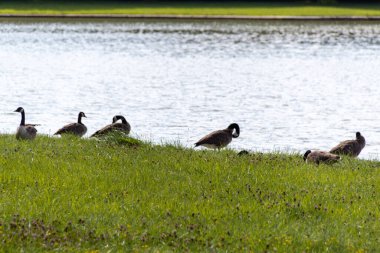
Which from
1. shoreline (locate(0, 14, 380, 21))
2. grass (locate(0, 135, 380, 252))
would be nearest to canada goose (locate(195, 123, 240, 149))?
grass (locate(0, 135, 380, 252))

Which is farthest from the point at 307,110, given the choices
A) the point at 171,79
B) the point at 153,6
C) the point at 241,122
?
the point at 153,6

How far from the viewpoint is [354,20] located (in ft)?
240

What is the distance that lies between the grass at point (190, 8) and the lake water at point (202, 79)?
6691 mm

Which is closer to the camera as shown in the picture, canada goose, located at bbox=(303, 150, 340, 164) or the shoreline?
canada goose, located at bbox=(303, 150, 340, 164)

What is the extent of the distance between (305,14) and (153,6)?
50.9 feet

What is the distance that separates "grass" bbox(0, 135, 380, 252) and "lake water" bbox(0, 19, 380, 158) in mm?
5855

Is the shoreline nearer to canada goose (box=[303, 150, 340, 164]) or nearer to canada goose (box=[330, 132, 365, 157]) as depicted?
canada goose (box=[330, 132, 365, 157])

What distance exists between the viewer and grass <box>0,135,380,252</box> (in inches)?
396

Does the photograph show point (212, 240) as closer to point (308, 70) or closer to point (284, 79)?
point (284, 79)

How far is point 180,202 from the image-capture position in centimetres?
1177

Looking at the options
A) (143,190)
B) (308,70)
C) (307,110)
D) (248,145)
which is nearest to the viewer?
(143,190)

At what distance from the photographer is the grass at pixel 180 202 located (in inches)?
396

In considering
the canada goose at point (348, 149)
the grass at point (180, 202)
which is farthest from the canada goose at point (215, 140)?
the canada goose at point (348, 149)

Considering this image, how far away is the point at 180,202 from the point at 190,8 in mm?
69596
